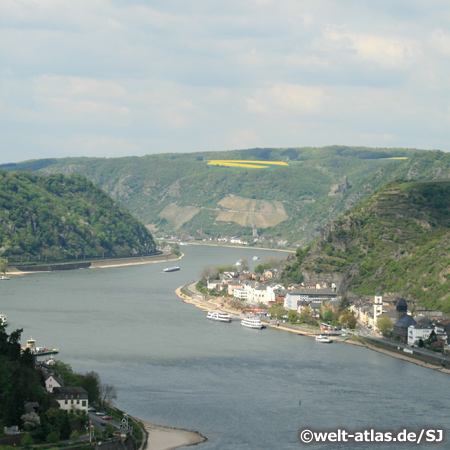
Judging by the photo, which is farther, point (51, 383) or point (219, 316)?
point (219, 316)

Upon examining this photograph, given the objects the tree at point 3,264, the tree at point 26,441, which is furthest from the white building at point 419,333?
the tree at point 3,264

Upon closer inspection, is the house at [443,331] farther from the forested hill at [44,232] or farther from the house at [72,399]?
the forested hill at [44,232]

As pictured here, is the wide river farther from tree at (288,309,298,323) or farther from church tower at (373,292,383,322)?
church tower at (373,292,383,322)

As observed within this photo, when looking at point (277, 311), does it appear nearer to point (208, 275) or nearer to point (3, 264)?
point (208, 275)

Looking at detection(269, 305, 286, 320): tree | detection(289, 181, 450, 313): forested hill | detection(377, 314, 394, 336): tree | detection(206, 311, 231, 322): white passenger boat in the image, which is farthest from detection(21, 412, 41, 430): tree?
detection(269, 305, 286, 320): tree

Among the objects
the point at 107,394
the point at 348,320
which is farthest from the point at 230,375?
the point at 348,320

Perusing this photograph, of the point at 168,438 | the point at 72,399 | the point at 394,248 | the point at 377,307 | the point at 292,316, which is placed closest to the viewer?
the point at 72,399
